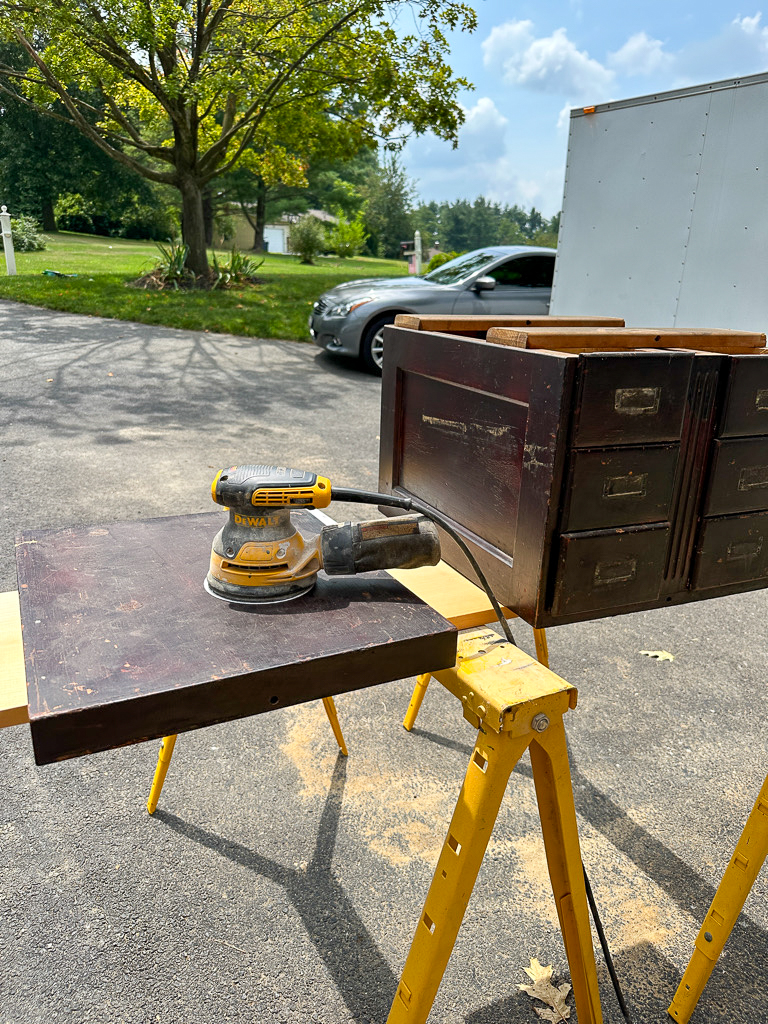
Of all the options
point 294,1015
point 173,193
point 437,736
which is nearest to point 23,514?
point 437,736

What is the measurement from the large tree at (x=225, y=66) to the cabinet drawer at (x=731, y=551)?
38.7ft

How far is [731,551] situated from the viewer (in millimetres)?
1722

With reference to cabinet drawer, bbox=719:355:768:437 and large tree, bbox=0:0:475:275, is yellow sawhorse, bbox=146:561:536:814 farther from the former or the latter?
large tree, bbox=0:0:475:275

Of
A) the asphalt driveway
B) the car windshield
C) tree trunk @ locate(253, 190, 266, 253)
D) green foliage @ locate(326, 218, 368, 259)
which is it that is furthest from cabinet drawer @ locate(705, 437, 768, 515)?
green foliage @ locate(326, 218, 368, 259)

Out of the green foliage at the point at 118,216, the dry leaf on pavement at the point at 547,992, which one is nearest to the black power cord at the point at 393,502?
the dry leaf on pavement at the point at 547,992

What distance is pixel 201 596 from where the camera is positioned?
1321 millimetres

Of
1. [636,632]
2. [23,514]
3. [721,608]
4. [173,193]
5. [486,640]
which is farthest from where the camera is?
[173,193]

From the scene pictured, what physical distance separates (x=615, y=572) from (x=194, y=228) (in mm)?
14473

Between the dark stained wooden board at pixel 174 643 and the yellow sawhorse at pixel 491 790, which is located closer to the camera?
the dark stained wooden board at pixel 174 643

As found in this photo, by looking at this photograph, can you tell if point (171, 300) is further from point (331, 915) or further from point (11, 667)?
point (11, 667)

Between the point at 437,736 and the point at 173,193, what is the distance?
3610 centimetres

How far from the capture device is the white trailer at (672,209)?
14.8ft

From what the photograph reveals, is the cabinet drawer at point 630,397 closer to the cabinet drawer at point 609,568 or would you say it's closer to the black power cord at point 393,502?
the cabinet drawer at point 609,568

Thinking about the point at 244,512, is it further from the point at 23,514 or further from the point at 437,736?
the point at 23,514
